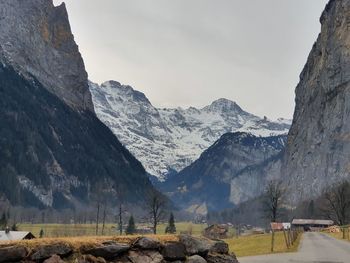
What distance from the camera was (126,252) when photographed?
→ 65.2ft

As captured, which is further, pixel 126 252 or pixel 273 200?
pixel 273 200

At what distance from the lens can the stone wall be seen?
17.7 m

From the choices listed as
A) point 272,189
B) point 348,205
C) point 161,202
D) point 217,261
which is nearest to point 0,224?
point 161,202

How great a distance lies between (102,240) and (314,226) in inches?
7320

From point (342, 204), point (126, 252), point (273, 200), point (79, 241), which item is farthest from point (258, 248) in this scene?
point (342, 204)

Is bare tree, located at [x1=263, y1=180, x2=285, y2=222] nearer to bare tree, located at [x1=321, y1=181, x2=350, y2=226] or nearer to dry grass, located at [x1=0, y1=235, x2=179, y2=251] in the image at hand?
bare tree, located at [x1=321, y1=181, x2=350, y2=226]

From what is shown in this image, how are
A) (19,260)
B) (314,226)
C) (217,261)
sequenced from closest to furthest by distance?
(19,260)
(217,261)
(314,226)

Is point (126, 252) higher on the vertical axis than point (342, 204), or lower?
lower

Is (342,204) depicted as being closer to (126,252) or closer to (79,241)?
(126,252)

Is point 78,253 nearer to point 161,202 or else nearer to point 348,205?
point 161,202

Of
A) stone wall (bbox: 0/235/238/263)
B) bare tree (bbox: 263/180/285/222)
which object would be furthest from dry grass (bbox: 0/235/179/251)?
bare tree (bbox: 263/180/285/222)

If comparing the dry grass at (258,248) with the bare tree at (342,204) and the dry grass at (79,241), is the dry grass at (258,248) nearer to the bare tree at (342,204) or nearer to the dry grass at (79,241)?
the dry grass at (79,241)

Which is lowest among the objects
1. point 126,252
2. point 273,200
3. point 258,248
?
Result: point 258,248

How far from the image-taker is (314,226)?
196 m
